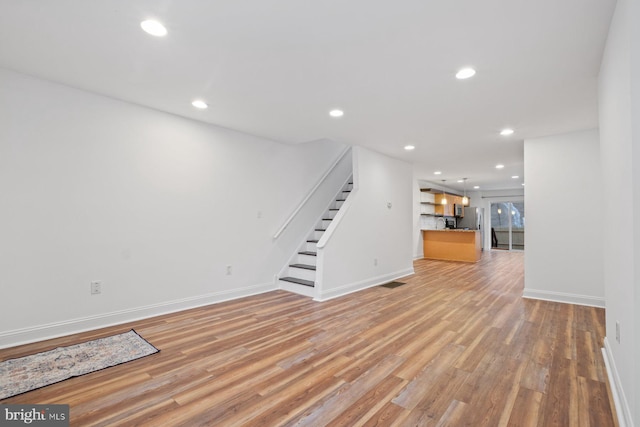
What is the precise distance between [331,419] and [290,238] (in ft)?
12.1

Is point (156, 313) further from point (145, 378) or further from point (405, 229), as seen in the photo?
point (405, 229)

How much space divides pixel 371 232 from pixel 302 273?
147 centimetres

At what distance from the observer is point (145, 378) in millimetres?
2180

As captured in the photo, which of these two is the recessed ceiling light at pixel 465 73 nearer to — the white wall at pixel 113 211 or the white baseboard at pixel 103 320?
the white wall at pixel 113 211

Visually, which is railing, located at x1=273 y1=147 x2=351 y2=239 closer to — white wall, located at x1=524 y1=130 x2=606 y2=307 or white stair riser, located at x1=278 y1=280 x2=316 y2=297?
white stair riser, located at x1=278 y1=280 x2=316 y2=297

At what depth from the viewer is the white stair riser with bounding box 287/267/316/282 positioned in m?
4.79

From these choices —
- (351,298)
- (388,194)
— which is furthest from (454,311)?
(388,194)

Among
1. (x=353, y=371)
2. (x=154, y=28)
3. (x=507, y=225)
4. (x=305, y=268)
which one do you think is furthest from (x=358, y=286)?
(x=507, y=225)

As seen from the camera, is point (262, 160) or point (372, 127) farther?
point (262, 160)

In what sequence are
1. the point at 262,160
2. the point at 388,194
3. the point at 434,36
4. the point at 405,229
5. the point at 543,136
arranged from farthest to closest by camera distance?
the point at 405,229 < the point at 388,194 < the point at 262,160 < the point at 543,136 < the point at 434,36

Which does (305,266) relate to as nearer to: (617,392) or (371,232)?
(371,232)

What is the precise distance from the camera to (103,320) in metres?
3.16

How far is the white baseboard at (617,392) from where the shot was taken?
163cm

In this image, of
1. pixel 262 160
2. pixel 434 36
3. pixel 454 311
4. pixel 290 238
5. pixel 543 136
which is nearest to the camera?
pixel 434 36
